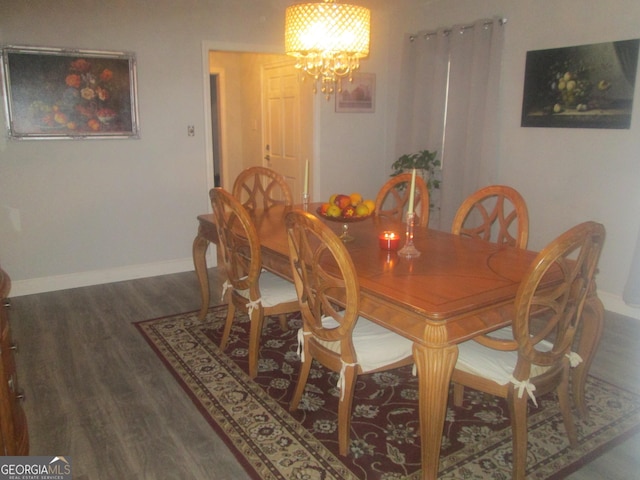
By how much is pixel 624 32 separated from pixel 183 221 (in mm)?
3612

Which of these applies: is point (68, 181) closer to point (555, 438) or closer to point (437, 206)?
point (437, 206)

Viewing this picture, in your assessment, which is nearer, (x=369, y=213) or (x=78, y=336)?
(x=369, y=213)

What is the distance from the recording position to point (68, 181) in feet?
13.0

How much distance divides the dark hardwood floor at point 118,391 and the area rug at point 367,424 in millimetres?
86

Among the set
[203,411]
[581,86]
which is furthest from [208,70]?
[203,411]

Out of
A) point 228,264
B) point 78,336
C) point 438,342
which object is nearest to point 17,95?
point 78,336

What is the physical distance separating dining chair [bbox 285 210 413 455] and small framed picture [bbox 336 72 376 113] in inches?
125

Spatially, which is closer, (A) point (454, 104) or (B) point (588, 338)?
(B) point (588, 338)

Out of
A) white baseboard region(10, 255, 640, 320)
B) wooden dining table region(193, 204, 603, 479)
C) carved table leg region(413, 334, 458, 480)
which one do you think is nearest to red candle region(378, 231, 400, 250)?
wooden dining table region(193, 204, 603, 479)

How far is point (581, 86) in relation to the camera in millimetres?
3549

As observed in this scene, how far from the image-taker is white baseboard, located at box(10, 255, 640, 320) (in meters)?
3.60

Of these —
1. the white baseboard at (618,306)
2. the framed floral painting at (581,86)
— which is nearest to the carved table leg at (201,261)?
the framed floral painting at (581,86)

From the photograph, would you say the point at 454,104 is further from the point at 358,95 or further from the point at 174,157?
the point at 174,157

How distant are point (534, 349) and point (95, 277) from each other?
3546mm
